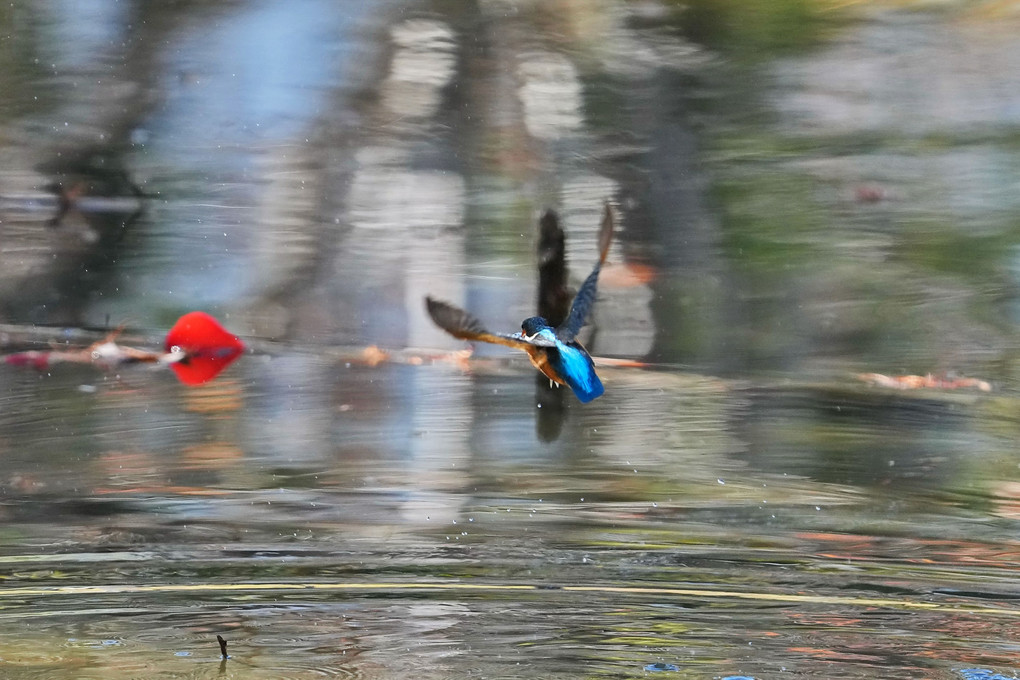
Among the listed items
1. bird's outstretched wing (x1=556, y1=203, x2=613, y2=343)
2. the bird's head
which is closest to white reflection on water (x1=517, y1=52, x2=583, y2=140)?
bird's outstretched wing (x1=556, y1=203, x2=613, y2=343)

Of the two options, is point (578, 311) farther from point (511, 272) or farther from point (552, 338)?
point (511, 272)

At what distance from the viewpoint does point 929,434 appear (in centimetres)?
190

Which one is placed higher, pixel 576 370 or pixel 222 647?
pixel 576 370

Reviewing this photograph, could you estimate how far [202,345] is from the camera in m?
2.12

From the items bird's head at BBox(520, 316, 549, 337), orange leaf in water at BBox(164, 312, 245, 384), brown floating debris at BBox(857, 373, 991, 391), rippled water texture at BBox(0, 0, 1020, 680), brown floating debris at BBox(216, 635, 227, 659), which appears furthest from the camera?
orange leaf in water at BBox(164, 312, 245, 384)

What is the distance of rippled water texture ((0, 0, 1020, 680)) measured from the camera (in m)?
1.73

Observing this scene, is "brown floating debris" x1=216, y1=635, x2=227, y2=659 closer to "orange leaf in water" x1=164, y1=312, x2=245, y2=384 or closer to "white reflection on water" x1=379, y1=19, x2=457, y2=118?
"orange leaf in water" x1=164, y1=312, x2=245, y2=384

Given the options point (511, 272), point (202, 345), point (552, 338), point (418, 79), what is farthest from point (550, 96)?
point (552, 338)

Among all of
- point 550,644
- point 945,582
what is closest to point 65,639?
point 550,644

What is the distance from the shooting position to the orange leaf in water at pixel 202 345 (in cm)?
208

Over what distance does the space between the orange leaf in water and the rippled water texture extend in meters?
0.02

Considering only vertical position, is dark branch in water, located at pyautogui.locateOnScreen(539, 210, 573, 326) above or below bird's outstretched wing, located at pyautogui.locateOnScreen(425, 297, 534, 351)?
below

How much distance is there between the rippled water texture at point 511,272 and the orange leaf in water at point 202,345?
2 cm

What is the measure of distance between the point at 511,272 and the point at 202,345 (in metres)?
0.53
